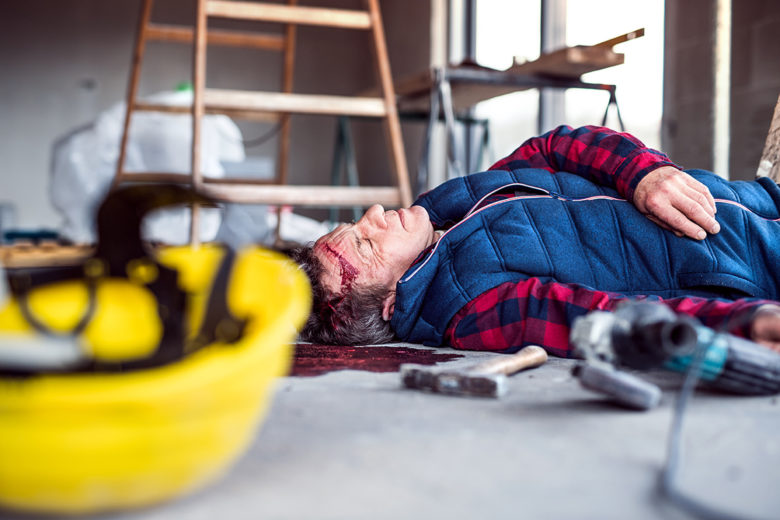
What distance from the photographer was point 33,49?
281 inches

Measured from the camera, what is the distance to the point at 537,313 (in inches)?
55.7

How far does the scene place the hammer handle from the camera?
3.91 feet

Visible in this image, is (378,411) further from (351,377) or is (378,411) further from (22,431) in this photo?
(22,431)

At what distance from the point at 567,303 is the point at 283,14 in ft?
5.61

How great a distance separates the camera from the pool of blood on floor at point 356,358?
1.36 meters

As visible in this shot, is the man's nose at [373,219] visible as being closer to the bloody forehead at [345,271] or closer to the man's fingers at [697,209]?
the bloody forehead at [345,271]

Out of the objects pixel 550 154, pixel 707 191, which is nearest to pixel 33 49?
pixel 550 154

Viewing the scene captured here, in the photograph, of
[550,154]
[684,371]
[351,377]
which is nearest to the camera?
[684,371]

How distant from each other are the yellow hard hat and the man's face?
2.70 feet

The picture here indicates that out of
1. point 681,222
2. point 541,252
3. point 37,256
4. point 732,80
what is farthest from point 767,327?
point 37,256

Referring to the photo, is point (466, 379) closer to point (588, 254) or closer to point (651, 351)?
point (651, 351)

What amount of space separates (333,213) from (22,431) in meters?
4.19

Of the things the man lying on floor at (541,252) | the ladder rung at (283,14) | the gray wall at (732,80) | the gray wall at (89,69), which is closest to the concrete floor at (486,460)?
the man lying on floor at (541,252)

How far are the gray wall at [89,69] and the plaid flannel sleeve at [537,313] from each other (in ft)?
16.6
